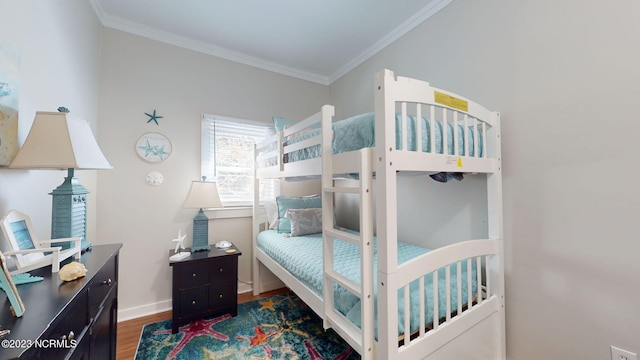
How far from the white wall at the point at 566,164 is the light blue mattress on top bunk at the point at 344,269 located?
40 centimetres

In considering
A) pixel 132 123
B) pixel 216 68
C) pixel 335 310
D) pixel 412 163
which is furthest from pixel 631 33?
pixel 132 123

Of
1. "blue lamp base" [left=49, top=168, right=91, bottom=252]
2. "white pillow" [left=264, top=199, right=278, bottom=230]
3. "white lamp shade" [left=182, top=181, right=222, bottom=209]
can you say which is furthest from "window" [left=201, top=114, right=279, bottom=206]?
"blue lamp base" [left=49, top=168, right=91, bottom=252]

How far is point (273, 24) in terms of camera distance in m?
2.25

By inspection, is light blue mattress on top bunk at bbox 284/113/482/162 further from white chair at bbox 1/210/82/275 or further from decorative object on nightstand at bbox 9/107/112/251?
white chair at bbox 1/210/82/275

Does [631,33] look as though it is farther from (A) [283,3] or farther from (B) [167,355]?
(B) [167,355]

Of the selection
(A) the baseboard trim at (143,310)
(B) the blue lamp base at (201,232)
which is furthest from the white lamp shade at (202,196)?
(A) the baseboard trim at (143,310)

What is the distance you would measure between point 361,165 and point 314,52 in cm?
218

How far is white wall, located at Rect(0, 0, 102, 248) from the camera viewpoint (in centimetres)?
108

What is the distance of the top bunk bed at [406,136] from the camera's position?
1.01m

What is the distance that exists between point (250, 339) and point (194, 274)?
2.40 ft

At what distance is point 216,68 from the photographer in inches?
105

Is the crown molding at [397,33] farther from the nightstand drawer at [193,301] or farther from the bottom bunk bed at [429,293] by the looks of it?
the nightstand drawer at [193,301]

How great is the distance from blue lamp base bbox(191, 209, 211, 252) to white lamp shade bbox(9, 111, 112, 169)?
4.39ft

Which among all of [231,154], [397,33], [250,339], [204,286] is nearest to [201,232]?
[204,286]
